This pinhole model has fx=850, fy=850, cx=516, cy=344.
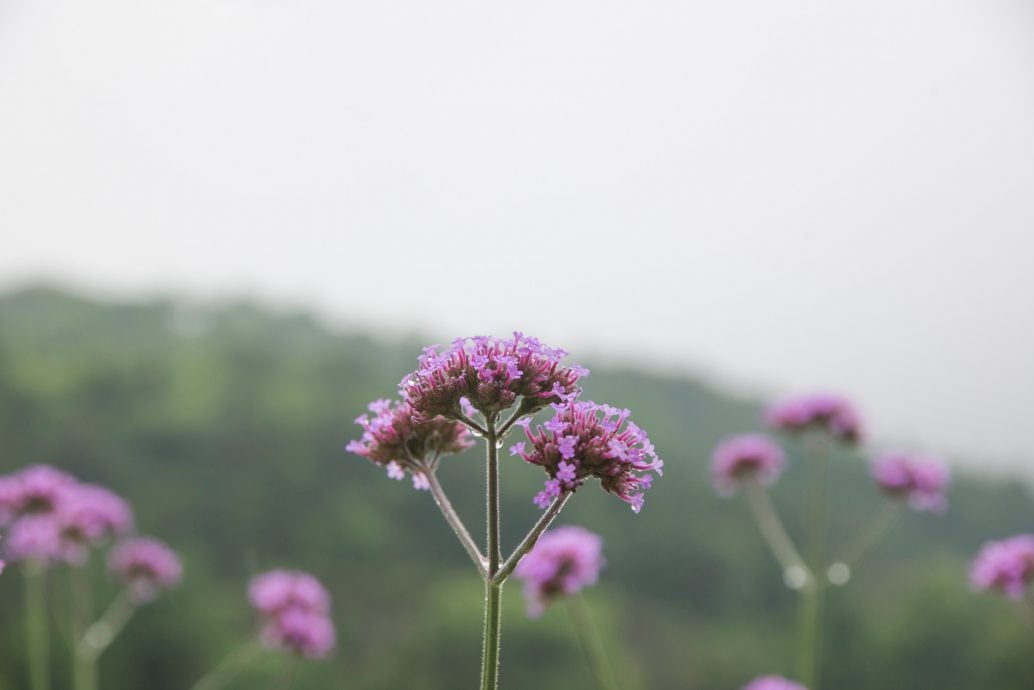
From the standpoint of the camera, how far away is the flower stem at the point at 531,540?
185 cm

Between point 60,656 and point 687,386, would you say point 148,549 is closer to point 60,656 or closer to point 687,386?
point 60,656

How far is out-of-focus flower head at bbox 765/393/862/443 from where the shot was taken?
606 centimetres

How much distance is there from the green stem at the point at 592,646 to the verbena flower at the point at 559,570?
0.32 feet

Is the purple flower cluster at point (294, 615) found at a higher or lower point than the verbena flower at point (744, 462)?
lower

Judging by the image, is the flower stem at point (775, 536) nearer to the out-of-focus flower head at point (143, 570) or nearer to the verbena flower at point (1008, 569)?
the verbena flower at point (1008, 569)

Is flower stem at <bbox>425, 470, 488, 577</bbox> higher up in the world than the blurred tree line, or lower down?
higher up

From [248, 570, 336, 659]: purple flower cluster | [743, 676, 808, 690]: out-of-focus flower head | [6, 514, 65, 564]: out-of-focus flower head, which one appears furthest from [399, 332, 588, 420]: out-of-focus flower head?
[6, 514, 65, 564]: out-of-focus flower head

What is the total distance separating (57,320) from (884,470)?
9345 centimetres

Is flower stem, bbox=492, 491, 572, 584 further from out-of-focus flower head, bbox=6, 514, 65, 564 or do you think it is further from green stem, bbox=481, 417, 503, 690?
out-of-focus flower head, bbox=6, 514, 65, 564

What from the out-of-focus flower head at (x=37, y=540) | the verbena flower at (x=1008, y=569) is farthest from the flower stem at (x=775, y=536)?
the out-of-focus flower head at (x=37, y=540)

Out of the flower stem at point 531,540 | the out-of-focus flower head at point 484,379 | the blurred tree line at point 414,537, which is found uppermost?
the out-of-focus flower head at point 484,379

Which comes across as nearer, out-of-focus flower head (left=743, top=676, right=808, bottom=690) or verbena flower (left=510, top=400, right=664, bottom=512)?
verbena flower (left=510, top=400, right=664, bottom=512)

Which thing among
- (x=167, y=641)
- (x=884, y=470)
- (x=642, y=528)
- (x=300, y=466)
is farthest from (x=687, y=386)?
(x=884, y=470)

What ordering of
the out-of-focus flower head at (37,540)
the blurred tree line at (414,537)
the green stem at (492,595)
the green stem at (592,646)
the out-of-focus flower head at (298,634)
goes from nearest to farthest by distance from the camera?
the green stem at (492,595), the green stem at (592,646), the out-of-focus flower head at (37,540), the out-of-focus flower head at (298,634), the blurred tree line at (414,537)
